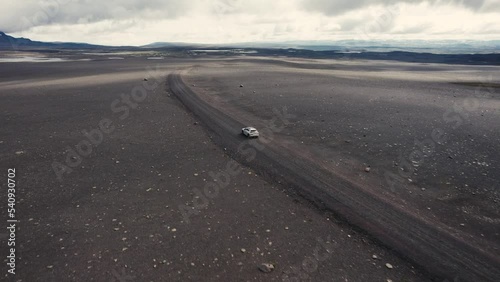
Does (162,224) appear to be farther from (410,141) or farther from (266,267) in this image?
(410,141)

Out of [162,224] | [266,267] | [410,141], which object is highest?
[162,224]

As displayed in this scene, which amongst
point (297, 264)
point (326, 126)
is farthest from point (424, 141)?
point (297, 264)

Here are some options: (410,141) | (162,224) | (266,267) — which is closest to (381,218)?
(266,267)

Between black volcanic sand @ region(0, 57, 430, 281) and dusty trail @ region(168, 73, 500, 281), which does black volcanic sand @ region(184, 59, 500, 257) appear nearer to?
dusty trail @ region(168, 73, 500, 281)

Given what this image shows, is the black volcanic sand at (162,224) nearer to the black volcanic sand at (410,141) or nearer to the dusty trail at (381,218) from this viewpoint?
the dusty trail at (381,218)

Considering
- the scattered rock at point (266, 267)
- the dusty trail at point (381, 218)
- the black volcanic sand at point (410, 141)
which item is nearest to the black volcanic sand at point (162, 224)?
the scattered rock at point (266, 267)

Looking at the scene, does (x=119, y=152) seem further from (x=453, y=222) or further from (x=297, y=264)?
(x=453, y=222)
